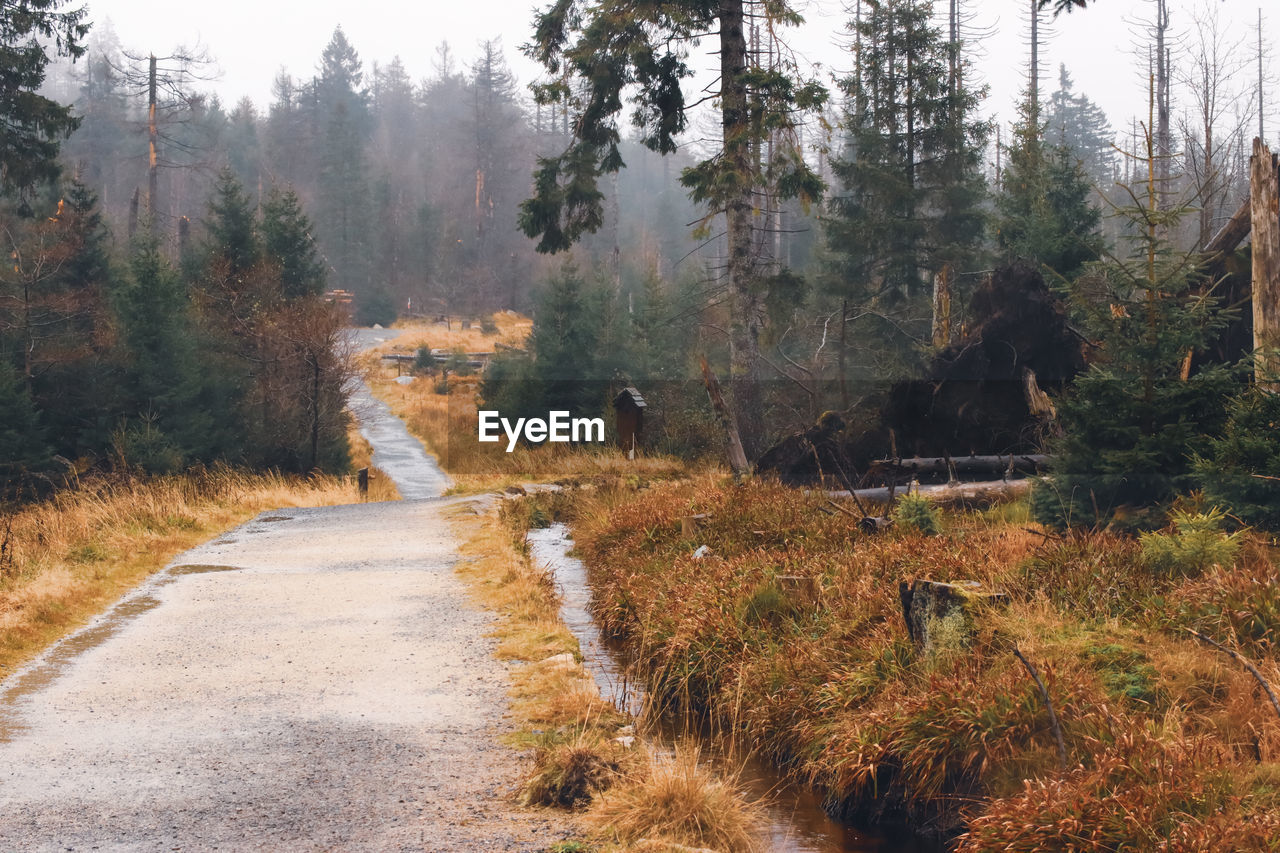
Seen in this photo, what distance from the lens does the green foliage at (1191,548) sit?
7.71 metres

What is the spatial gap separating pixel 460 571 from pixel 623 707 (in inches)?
201

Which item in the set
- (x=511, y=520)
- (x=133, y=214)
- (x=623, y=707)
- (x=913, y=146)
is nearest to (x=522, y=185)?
(x=133, y=214)

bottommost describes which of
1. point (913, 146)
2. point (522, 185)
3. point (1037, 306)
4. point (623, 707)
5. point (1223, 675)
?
point (623, 707)

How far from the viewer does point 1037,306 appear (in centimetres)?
1593

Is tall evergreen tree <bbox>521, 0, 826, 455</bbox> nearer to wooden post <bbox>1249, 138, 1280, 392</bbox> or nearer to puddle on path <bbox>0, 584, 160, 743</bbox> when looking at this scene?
wooden post <bbox>1249, 138, 1280, 392</bbox>

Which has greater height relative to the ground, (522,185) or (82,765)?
(522,185)

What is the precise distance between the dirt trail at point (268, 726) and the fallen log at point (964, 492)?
16.9 feet

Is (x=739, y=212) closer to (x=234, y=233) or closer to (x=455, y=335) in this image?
(x=234, y=233)

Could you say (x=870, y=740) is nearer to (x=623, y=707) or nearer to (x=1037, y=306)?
(x=623, y=707)

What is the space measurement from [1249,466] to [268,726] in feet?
23.6

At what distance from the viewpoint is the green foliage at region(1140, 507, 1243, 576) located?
7707 millimetres

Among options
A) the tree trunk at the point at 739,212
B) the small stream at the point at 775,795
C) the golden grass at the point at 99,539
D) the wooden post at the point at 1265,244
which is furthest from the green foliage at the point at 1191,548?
the tree trunk at the point at 739,212

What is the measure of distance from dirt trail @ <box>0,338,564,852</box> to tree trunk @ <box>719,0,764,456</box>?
871 centimetres

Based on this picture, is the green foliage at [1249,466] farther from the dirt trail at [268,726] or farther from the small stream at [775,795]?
the dirt trail at [268,726]
